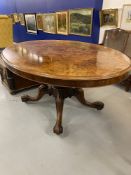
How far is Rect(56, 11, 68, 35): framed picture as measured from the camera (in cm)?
315

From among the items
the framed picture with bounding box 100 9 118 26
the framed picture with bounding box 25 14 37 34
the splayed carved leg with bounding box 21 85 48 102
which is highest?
the framed picture with bounding box 100 9 118 26

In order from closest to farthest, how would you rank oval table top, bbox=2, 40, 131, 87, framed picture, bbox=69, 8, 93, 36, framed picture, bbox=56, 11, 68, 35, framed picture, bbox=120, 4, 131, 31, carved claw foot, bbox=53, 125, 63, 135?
oval table top, bbox=2, 40, 131, 87, carved claw foot, bbox=53, 125, 63, 135, framed picture, bbox=120, 4, 131, 31, framed picture, bbox=69, 8, 93, 36, framed picture, bbox=56, 11, 68, 35

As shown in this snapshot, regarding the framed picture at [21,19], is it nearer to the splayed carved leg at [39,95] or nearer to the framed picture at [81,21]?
the framed picture at [81,21]

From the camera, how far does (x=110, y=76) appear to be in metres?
1.00

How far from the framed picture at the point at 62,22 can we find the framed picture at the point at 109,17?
76 centimetres

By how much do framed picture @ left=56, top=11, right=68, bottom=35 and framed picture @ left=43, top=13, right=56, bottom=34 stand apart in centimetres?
16

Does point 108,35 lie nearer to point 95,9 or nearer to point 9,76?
point 95,9

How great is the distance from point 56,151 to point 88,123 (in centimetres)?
49

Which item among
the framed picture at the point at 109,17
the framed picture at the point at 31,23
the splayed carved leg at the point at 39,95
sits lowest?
the splayed carved leg at the point at 39,95

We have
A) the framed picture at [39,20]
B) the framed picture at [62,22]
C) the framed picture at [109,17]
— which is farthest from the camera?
the framed picture at [39,20]

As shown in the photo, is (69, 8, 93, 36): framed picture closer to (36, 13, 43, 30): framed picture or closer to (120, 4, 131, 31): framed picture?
(120, 4, 131, 31): framed picture

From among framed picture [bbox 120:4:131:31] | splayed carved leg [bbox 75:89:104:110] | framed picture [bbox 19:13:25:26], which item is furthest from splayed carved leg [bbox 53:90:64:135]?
framed picture [bbox 19:13:25:26]

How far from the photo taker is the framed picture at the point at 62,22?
3.15 metres

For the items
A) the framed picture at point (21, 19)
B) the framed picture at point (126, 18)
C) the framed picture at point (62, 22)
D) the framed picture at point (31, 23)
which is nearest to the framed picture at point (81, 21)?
the framed picture at point (62, 22)
